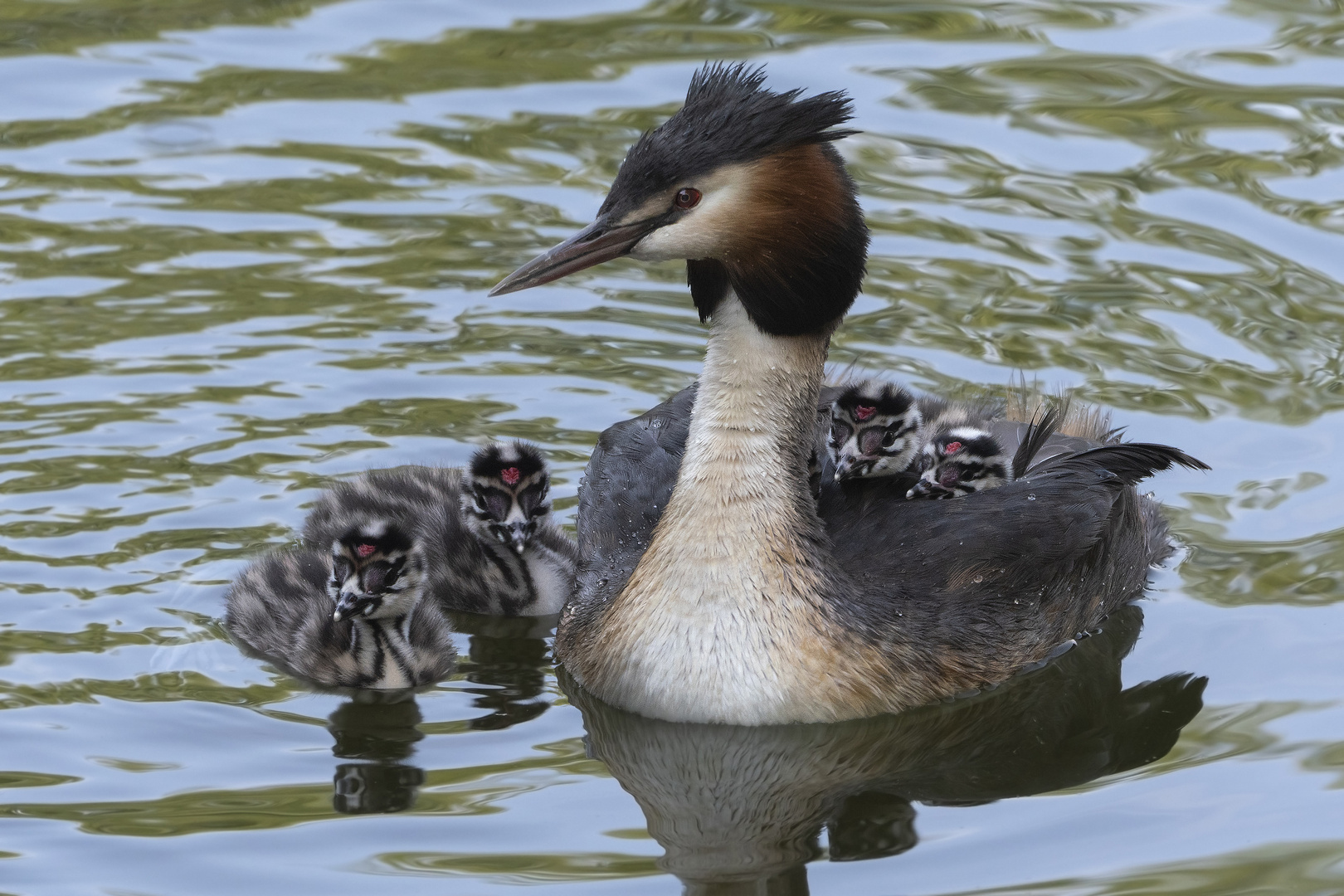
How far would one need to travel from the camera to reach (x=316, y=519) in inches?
295

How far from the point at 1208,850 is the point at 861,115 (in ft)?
20.3

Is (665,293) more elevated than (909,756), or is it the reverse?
(665,293)

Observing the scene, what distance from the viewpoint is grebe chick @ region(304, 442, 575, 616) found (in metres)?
7.26

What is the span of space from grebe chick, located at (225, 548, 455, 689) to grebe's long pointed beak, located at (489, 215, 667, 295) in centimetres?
103

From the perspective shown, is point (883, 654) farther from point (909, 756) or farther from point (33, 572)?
point (33, 572)

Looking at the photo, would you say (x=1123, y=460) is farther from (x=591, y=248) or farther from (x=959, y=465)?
(x=591, y=248)

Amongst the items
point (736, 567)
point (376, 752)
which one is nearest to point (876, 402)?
point (736, 567)

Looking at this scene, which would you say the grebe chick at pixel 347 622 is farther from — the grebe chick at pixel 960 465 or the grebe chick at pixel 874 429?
the grebe chick at pixel 960 465

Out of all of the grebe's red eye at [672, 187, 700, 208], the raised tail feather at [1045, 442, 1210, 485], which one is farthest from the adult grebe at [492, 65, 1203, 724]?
the raised tail feather at [1045, 442, 1210, 485]

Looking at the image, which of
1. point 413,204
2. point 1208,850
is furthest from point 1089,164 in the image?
point 1208,850

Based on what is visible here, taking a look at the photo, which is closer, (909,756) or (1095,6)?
(909,756)

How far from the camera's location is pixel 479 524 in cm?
739

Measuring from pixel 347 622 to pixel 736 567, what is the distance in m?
1.30

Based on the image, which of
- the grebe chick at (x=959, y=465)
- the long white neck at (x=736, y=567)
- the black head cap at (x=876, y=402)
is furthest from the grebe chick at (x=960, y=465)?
the long white neck at (x=736, y=567)
